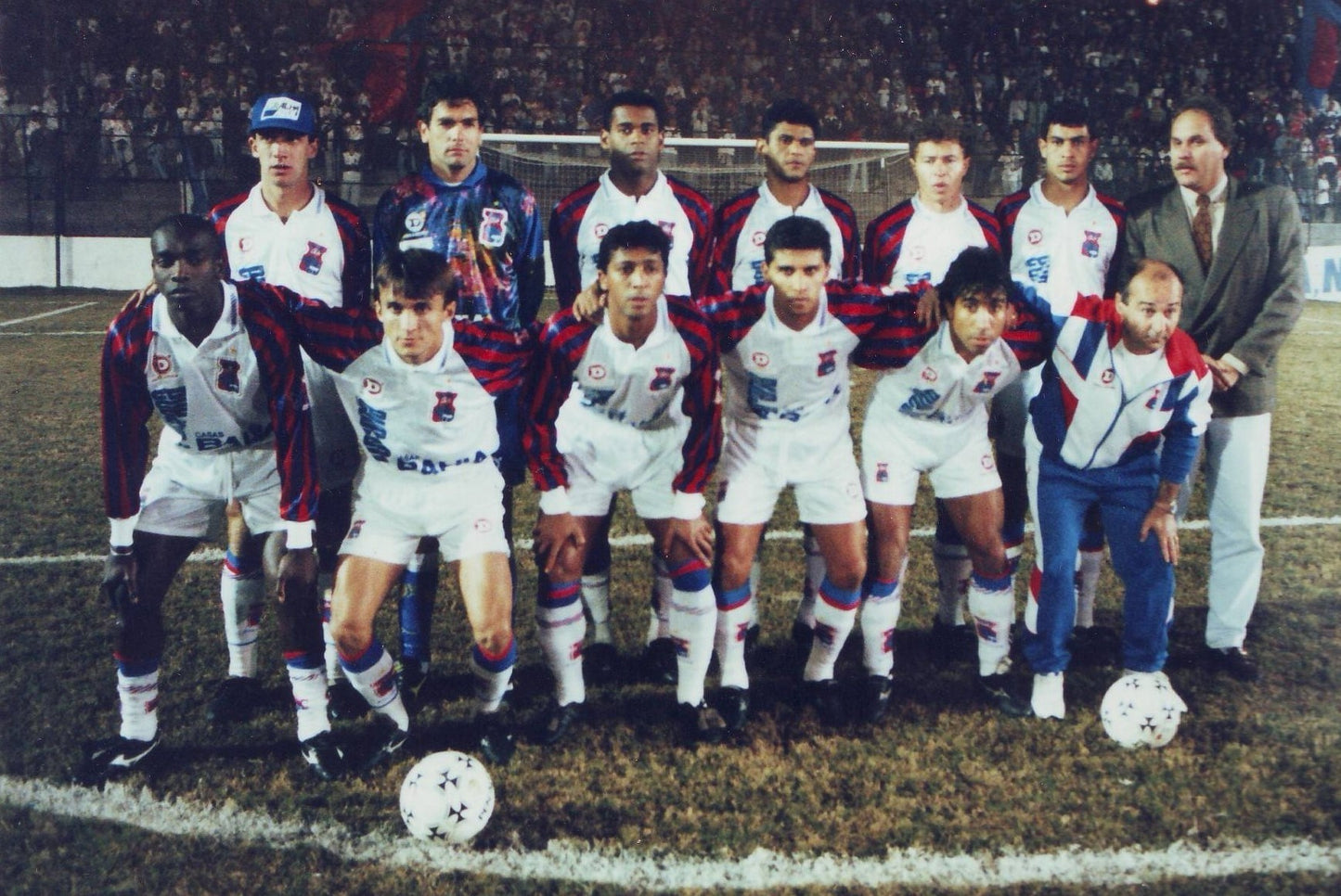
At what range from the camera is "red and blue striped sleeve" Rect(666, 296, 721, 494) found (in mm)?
3145

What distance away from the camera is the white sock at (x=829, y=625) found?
332 centimetres

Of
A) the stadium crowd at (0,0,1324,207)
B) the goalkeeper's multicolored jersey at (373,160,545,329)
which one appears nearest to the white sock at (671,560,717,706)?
the goalkeeper's multicolored jersey at (373,160,545,329)

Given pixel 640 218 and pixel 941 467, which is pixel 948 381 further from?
pixel 640 218

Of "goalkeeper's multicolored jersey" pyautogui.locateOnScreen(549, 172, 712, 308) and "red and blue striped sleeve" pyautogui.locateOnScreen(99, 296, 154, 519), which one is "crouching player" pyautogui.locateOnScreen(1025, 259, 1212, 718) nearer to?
"goalkeeper's multicolored jersey" pyautogui.locateOnScreen(549, 172, 712, 308)

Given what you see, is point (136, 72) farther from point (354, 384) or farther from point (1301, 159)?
point (1301, 159)

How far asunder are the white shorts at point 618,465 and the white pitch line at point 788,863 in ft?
3.31

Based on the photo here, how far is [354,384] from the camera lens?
Result: 307 centimetres

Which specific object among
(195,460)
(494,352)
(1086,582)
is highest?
(494,352)

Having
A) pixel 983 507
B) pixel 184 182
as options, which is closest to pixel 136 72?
pixel 184 182

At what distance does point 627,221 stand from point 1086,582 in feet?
6.81

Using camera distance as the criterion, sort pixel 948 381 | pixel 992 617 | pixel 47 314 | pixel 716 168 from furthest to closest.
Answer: pixel 716 168, pixel 47 314, pixel 992 617, pixel 948 381

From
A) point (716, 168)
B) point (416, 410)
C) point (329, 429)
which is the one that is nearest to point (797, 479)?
point (416, 410)

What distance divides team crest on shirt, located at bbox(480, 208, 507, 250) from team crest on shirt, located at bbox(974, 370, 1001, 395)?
62.8 inches

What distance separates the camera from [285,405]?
117 inches
